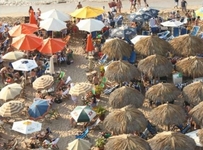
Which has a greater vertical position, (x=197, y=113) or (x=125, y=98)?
(x=125, y=98)

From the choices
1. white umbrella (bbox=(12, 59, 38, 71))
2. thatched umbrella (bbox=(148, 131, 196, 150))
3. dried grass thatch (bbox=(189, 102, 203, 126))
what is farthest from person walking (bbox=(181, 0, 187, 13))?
thatched umbrella (bbox=(148, 131, 196, 150))

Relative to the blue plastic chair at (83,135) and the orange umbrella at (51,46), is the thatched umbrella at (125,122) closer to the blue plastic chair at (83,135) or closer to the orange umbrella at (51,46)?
the blue plastic chair at (83,135)

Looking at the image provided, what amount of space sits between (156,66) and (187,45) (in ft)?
7.75

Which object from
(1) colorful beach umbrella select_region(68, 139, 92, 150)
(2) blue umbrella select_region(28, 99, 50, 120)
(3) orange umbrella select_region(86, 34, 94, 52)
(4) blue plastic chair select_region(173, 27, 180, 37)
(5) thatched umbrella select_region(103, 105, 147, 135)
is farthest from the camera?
(4) blue plastic chair select_region(173, 27, 180, 37)

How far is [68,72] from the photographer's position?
2117 cm

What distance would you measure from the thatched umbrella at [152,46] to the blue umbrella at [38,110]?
17.7ft

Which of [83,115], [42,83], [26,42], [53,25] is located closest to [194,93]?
[83,115]

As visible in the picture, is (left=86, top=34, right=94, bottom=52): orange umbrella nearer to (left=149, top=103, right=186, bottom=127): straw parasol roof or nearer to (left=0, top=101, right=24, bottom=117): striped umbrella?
(left=0, top=101, right=24, bottom=117): striped umbrella

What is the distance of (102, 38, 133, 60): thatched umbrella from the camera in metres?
20.4

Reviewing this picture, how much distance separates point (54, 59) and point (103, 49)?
8.16 feet

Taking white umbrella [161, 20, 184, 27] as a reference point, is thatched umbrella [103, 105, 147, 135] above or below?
below

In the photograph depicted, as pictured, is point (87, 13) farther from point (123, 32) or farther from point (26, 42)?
point (26, 42)

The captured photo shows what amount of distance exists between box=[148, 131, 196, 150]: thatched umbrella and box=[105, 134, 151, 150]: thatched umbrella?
331 millimetres

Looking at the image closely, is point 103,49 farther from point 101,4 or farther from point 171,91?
point 101,4
